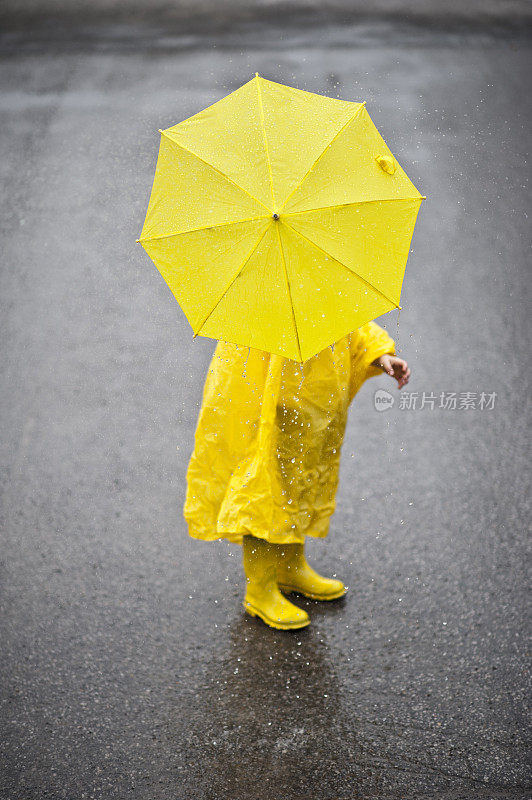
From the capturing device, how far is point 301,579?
141 inches

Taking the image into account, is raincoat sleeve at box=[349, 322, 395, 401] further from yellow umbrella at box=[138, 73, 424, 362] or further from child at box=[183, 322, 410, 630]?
yellow umbrella at box=[138, 73, 424, 362]

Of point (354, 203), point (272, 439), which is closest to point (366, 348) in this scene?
point (272, 439)

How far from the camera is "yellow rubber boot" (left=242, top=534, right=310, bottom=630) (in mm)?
3354

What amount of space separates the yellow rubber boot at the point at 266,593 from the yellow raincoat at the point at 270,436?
0.13 meters

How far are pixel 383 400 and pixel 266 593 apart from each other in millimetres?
1755

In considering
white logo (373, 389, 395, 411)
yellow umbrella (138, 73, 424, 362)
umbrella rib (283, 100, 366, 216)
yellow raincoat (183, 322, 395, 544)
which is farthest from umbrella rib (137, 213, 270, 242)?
white logo (373, 389, 395, 411)

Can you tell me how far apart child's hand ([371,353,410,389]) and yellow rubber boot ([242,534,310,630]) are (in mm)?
795

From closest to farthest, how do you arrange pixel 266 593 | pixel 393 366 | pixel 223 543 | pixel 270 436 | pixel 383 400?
pixel 270 436
pixel 393 366
pixel 266 593
pixel 223 543
pixel 383 400

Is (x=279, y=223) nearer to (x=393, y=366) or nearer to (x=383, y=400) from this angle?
(x=393, y=366)

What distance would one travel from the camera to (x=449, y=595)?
11.9 feet

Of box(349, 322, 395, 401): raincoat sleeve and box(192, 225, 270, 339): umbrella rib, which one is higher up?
box(192, 225, 270, 339): umbrella rib

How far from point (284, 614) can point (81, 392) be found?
6.78ft

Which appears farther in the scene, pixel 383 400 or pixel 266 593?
pixel 383 400

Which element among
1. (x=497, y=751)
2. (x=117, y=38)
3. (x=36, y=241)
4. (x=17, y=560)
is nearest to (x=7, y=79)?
(x=117, y=38)
